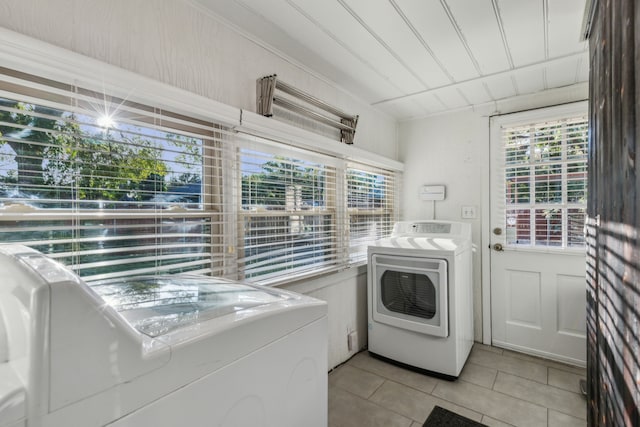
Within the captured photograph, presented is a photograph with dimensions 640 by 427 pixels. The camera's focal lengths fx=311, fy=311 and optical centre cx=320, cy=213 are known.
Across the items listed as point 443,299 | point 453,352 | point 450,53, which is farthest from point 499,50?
point 453,352

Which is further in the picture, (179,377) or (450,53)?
(450,53)

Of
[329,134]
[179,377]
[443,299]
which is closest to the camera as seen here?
[179,377]

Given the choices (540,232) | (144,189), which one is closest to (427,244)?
(540,232)

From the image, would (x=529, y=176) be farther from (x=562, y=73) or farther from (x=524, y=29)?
(x=524, y=29)

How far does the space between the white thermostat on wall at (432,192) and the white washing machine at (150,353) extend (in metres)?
2.49

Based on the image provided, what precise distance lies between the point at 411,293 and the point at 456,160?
146cm

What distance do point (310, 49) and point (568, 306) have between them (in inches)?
112

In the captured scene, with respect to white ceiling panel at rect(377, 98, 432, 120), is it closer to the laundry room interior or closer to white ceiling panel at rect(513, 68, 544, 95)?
the laundry room interior

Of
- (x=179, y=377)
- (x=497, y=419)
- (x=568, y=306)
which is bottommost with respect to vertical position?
(x=497, y=419)

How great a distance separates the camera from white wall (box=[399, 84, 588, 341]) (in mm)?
2939

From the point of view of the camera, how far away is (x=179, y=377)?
626 millimetres

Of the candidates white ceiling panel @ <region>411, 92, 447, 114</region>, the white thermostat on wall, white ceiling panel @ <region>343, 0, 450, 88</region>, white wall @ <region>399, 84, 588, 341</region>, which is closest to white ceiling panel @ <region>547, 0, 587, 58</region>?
white ceiling panel @ <region>343, 0, 450, 88</region>

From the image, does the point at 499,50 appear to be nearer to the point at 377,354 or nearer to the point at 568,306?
the point at 568,306

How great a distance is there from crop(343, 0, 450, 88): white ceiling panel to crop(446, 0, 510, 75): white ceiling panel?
0.83 ft
